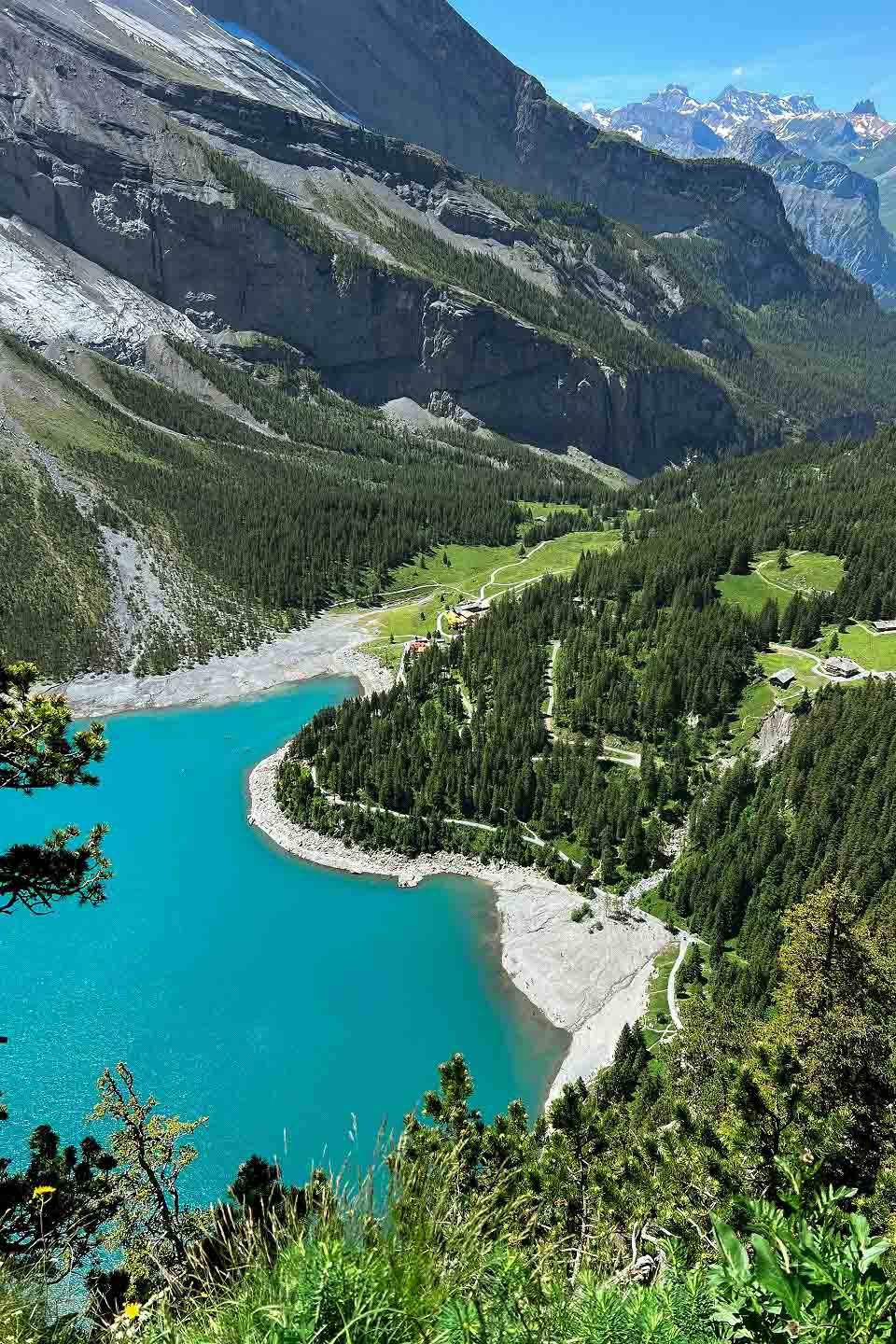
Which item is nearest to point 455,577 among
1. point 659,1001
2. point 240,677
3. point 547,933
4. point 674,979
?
point 240,677

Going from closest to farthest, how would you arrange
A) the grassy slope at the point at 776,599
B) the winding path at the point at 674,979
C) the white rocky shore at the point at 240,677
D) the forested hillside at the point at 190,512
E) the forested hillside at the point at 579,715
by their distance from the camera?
1. the winding path at the point at 674,979
2. the forested hillside at the point at 579,715
3. the grassy slope at the point at 776,599
4. the white rocky shore at the point at 240,677
5. the forested hillside at the point at 190,512

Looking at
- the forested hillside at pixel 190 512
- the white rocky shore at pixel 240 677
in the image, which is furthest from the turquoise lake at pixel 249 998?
the forested hillside at pixel 190 512

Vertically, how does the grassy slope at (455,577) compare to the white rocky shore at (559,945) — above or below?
above

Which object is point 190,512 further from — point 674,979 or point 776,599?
point 674,979

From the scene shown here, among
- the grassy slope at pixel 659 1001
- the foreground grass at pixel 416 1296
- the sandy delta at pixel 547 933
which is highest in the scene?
the foreground grass at pixel 416 1296

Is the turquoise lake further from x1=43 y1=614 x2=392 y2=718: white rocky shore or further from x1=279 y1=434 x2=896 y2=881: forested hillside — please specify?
x1=43 y1=614 x2=392 y2=718: white rocky shore

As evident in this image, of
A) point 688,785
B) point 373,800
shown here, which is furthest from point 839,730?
point 373,800

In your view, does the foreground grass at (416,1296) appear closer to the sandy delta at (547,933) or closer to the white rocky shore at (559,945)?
the sandy delta at (547,933)
